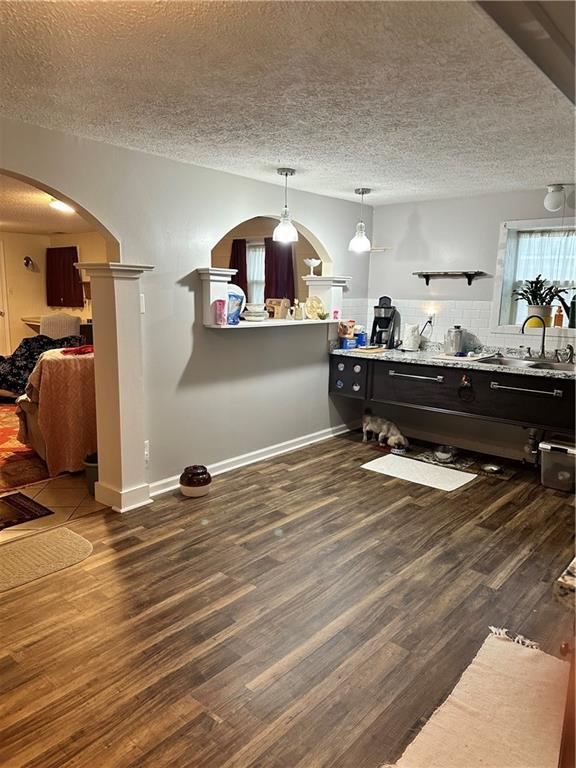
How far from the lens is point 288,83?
6.91 feet

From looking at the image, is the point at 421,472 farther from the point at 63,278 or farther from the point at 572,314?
the point at 63,278

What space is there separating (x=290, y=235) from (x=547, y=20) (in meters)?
3.00

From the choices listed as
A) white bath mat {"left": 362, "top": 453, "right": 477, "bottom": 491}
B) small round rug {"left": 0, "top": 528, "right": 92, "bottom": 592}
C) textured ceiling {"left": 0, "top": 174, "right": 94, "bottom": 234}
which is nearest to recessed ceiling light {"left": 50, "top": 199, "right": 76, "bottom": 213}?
textured ceiling {"left": 0, "top": 174, "right": 94, "bottom": 234}

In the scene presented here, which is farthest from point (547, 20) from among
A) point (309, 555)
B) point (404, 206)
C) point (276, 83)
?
point (404, 206)

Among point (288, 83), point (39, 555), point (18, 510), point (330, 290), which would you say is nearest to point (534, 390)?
point (330, 290)

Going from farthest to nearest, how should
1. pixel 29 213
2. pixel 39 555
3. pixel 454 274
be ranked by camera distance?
1. pixel 29 213
2. pixel 454 274
3. pixel 39 555

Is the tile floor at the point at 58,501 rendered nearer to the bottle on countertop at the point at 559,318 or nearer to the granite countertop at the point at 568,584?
the granite countertop at the point at 568,584

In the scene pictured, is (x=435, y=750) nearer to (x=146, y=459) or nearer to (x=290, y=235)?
(x=146, y=459)

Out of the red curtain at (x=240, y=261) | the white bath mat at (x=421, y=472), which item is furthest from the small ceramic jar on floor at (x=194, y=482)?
the red curtain at (x=240, y=261)

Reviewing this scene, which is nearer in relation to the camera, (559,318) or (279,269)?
(559,318)

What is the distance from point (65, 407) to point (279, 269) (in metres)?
3.53

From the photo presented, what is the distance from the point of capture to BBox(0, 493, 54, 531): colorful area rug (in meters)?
3.28

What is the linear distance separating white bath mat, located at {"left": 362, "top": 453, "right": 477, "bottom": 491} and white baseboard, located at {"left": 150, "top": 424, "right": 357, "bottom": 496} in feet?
2.27

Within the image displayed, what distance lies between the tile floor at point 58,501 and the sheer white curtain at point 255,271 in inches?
149
